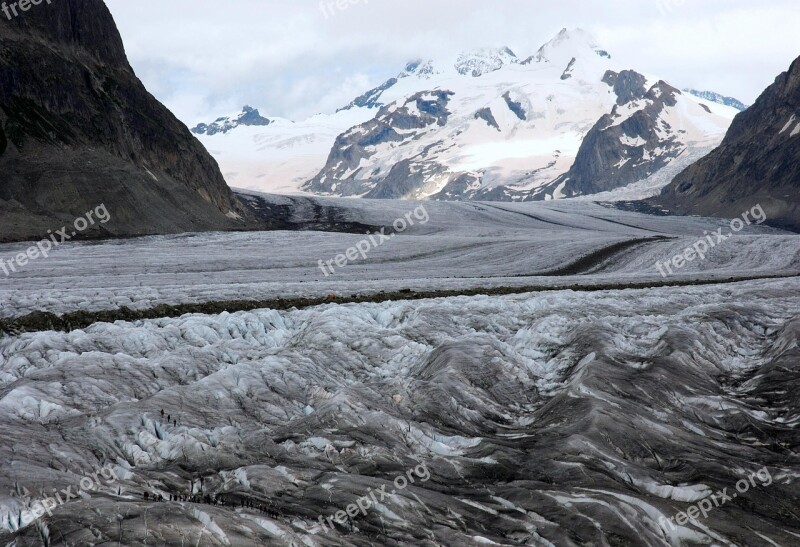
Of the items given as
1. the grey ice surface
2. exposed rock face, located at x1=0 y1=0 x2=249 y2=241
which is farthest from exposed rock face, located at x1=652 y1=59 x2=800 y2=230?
the grey ice surface

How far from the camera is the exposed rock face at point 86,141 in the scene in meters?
68.5

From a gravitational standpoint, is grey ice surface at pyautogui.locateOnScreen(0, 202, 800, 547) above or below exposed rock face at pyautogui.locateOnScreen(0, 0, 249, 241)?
below

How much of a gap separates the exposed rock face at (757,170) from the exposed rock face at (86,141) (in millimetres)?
120611

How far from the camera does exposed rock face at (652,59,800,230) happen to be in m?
150

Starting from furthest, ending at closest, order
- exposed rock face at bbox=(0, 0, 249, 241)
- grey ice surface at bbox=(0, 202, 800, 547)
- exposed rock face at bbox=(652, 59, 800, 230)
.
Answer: exposed rock face at bbox=(652, 59, 800, 230) < exposed rock face at bbox=(0, 0, 249, 241) < grey ice surface at bbox=(0, 202, 800, 547)

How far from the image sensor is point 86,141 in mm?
79188

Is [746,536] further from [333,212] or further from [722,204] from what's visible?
[722,204]

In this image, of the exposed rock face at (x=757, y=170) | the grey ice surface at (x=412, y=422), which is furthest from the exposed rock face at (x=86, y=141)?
the exposed rock face at (x=757, y=170)

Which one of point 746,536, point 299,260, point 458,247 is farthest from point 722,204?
point 746,536

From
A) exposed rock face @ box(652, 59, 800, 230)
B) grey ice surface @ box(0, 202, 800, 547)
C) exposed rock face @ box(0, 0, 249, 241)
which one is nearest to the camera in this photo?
grey ice surface @ box(0, 202, 800, 547)

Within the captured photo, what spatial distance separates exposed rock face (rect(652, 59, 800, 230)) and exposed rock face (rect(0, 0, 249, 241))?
396 feet

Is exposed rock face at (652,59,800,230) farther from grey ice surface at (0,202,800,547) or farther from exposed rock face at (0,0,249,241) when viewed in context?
grey ice surface at (0,202,800,547)

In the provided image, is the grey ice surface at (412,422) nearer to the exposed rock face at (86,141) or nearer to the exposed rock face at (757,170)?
the exposed rock face at (86,141)

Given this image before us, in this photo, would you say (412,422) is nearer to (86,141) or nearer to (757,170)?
(86,141)
